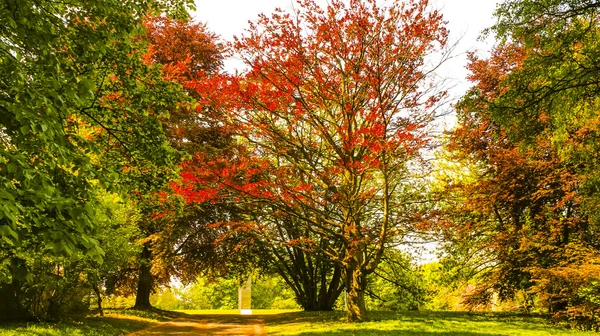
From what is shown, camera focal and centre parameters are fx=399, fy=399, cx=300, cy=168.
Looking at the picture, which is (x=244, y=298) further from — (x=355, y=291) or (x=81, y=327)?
(x=81, y=327)

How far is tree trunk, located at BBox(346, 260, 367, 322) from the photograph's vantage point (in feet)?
44.8

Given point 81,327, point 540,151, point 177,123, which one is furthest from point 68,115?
point 540,151

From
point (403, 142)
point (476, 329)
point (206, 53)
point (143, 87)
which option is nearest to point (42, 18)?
point (143, 87)

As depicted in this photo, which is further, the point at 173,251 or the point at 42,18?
the point at 173,251

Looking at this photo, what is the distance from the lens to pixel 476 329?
42.0ft

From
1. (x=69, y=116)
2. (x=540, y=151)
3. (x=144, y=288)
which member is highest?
(x=540, y=151)

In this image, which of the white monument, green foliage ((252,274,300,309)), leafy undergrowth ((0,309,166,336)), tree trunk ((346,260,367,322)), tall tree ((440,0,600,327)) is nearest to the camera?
tall tree ((440,0,600,327))

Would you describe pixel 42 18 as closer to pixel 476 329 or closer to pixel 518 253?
pixel 476 329

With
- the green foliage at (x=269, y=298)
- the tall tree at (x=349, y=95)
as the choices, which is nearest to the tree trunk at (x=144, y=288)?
the tall tree at (x=349, y=95)

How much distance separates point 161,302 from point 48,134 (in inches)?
2268

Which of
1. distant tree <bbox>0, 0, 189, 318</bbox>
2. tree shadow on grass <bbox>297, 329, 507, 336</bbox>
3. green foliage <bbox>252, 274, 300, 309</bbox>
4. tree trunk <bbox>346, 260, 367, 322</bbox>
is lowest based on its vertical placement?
green foliage <bbox>252, 274, 300, 309</bbox>

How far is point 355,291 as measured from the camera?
544 inches

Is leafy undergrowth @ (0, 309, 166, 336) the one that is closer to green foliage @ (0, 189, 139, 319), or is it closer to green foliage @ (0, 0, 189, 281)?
green foliage @ (0, 189, 139, 319)

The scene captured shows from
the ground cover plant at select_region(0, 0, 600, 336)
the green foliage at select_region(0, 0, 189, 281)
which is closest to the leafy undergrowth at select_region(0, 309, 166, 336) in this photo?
the ground cover plant at select_region(0, 0, 600, 336)
